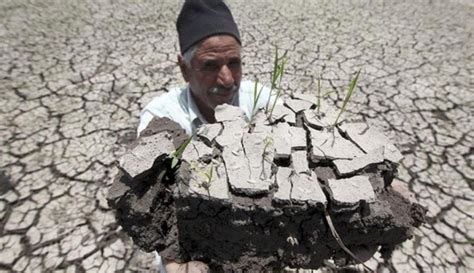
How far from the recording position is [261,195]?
41.3 inches

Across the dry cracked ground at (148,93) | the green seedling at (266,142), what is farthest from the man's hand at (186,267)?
the dry cracked ground at (148,93)

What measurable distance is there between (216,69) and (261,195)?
79 cm

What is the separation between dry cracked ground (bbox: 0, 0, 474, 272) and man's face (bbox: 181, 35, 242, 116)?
1.05m

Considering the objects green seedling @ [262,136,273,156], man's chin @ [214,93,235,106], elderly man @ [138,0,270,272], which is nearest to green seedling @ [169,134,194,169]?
green seedling @ [262,136,273,156]

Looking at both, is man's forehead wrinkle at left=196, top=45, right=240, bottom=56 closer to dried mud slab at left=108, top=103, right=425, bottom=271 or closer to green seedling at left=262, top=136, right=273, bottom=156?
dried mud slab at left=108, top=103, right=425, bottom=271

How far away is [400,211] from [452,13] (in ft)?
15.9

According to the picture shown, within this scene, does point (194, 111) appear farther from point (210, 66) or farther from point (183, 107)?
point (210, 66)

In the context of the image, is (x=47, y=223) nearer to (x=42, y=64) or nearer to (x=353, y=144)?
(x=353, y=144)

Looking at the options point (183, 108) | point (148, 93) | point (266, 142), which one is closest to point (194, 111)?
point (183, 108)

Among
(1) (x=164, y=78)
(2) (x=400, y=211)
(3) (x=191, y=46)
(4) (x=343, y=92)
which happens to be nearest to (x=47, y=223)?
(3) (x=191, y=46)

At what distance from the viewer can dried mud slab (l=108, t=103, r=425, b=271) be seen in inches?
40.7

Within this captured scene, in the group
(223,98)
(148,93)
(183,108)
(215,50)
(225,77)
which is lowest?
(148,93)

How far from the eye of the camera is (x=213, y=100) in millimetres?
1680

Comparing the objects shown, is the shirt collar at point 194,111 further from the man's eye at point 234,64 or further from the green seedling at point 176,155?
the green seedling at point 176,155
